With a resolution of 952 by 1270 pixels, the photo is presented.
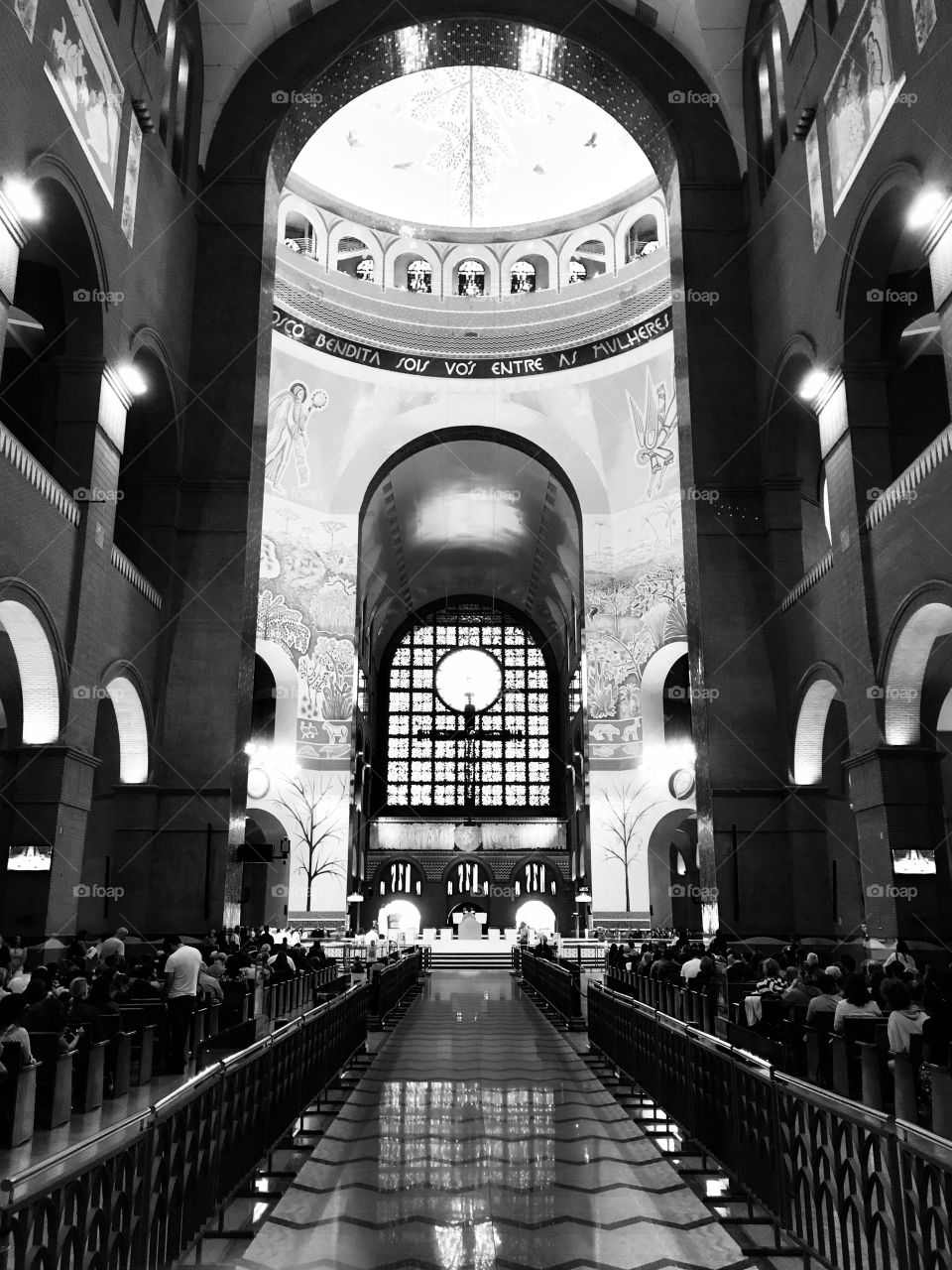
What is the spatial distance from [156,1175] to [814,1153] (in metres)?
2.60

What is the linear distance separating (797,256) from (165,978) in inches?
540

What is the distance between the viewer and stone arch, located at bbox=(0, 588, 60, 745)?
41.7ft

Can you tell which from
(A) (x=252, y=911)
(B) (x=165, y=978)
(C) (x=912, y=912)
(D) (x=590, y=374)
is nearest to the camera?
(B) (x=165, y=978)

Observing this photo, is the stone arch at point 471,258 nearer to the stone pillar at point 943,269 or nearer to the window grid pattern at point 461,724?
the window grid pattern at point 461,724

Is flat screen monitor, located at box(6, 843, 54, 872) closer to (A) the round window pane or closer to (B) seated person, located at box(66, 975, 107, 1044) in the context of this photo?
(B) seated person, located at box(66, 975, 107, 1044)

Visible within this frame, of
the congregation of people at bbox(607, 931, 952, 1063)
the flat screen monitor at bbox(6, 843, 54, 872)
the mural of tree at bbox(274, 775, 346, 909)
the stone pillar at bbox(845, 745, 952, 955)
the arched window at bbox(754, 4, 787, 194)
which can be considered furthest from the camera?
the mural of tree at bbox(274, 775, 346, 909)

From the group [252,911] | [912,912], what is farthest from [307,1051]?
[252,911]

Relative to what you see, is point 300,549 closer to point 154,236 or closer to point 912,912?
point 154,236

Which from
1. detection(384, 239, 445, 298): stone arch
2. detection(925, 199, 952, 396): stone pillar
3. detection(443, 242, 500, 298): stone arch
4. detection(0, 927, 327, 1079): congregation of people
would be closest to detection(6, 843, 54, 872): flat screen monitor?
detection(0, 927, 327, 1079): congregation of people

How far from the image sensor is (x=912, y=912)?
12062 mm

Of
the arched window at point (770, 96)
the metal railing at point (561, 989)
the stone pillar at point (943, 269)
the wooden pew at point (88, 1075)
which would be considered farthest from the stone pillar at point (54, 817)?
the arched window at point (770, 96)

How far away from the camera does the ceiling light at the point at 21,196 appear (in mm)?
10914

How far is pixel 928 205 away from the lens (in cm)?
1125

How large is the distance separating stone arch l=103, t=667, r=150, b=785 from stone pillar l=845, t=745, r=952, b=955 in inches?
423
